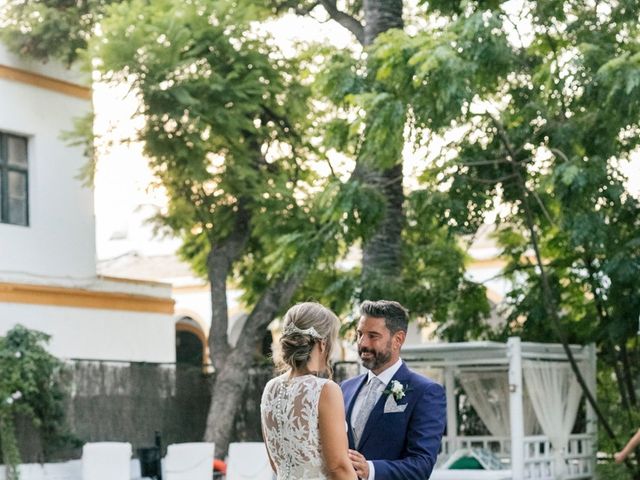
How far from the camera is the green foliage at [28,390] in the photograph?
56.7 ft

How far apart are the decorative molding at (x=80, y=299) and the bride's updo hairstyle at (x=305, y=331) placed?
1538 cm

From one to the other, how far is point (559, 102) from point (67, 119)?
29.1 feet

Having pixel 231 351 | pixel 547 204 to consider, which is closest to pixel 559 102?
pixel 547 204

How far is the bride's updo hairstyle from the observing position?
4812 millimetres

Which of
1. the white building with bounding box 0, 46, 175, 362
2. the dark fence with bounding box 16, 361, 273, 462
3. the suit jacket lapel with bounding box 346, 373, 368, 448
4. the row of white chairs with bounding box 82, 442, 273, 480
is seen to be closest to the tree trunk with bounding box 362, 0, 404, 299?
the row of white chairs with bounding box 82, 442, 273, 480

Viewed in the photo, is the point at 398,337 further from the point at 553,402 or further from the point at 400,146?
the point at 553,402

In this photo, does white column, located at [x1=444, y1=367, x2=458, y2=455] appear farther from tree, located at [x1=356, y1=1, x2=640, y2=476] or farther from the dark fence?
the dark fence

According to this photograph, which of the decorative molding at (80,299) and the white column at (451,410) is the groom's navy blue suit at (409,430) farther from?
the decorative molding at (80,299)

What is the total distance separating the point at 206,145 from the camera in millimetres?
19453

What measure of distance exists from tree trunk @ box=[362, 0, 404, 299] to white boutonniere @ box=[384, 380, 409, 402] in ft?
39.1

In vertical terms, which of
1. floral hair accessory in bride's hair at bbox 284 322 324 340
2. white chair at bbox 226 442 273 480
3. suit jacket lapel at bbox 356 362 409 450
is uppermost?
floral hair accessory in bride's hair at bbox 284 322 324 340

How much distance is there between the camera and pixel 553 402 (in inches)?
611

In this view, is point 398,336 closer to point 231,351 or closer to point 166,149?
point 166,149

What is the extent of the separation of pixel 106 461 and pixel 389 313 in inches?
461
